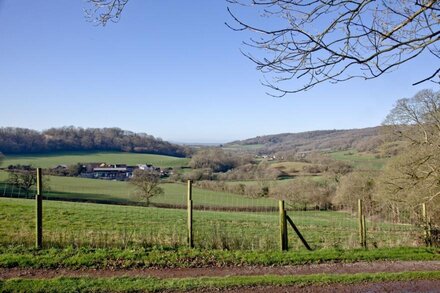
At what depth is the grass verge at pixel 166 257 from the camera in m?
8.91

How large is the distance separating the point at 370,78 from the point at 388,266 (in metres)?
7.45

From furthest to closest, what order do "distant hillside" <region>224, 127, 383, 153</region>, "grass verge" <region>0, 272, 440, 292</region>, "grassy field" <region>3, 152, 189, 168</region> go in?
"distant hillside" <region>224, 127, 383, 153</region> → "grassy field" <region>3, 152, 189, 168</region> → "grass verge" <region>0, 272, 440, 292</region>

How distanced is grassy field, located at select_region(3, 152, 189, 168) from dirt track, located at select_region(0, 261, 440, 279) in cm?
5670

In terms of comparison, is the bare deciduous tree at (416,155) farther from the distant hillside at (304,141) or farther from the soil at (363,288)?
the distant hillside at (304,141)

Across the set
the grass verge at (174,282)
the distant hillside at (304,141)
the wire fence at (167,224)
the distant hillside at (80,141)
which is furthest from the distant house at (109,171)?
the grass verge at (174,282)

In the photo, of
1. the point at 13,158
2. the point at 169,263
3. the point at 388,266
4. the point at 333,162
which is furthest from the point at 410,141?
the point at 13,158

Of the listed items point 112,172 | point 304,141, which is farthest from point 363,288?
point 304,141

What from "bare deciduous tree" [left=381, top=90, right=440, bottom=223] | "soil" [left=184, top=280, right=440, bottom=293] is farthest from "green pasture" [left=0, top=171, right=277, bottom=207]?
"soil" [left=184, top=280, right=440, bottom=293]

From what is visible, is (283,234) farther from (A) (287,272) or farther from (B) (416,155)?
(B) (416,155)

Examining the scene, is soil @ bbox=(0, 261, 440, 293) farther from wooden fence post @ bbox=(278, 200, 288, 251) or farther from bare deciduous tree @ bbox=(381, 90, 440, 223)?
bare deciduous tree @ bbox=(381, 90, 440, 223)

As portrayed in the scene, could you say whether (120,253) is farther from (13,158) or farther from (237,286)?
(13,158)

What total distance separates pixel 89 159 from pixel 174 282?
67.5 meters

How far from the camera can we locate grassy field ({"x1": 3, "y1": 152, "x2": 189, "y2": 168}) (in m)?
63.0

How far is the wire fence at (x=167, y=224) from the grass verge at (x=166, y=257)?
0.68 m
